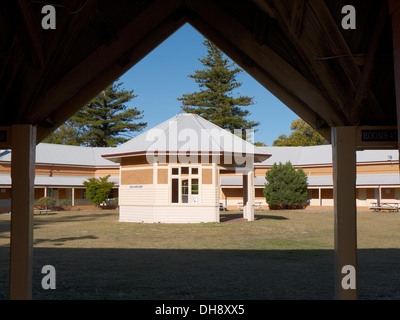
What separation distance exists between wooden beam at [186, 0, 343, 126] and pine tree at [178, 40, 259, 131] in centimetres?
4585

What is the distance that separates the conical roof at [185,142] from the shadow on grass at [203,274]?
406 inches

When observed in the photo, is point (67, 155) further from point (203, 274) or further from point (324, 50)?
point (324, 50)

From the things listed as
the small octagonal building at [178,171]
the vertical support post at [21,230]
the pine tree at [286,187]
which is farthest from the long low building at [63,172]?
the vertical support post at [21,230]

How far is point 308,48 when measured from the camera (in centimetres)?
525

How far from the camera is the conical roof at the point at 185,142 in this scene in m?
22.6

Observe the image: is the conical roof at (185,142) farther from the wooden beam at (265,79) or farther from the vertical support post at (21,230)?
the vertical support post at (21,230)

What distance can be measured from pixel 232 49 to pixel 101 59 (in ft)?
7.73

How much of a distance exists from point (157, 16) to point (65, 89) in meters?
1.95

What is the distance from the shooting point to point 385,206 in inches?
1388

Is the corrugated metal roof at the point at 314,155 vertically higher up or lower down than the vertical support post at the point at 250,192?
higher up

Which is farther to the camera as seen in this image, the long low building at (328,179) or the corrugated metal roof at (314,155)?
the corrugated metal roof at (314,155)

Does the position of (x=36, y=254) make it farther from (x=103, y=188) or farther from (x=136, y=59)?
(x=103, y=188)
